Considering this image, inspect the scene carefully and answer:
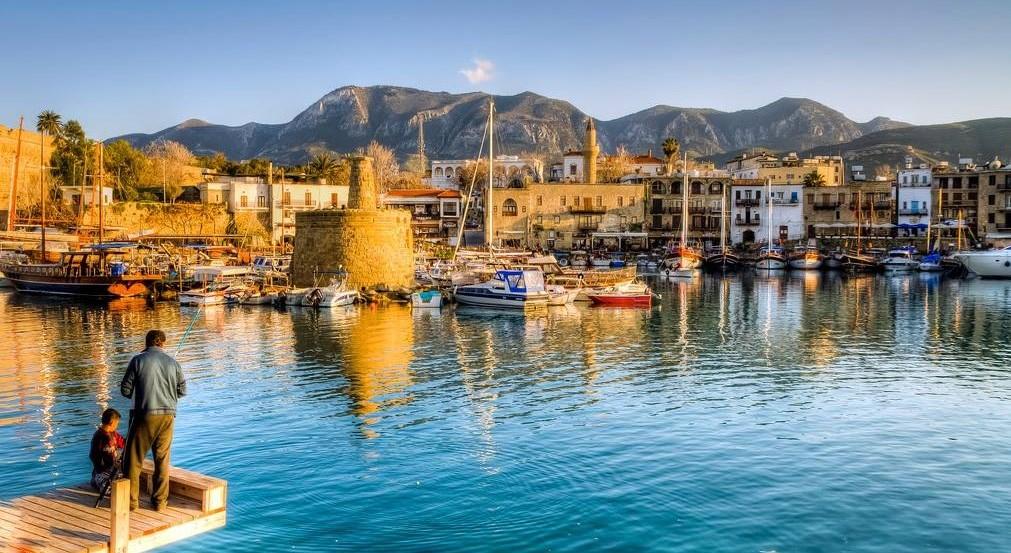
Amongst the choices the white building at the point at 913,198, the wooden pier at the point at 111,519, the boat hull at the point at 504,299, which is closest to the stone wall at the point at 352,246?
the boat hull at the point at 504,299

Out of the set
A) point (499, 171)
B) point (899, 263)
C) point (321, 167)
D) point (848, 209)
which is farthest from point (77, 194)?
point (848, 209)

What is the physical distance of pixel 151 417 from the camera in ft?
30.1

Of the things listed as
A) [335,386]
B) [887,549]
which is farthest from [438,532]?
[335,386]

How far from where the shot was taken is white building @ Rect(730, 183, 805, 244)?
3595 inches

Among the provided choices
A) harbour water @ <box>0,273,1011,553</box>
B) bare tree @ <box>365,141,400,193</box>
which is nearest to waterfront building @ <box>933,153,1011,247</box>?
harbour water @ <box>0,273,1011,553</box>

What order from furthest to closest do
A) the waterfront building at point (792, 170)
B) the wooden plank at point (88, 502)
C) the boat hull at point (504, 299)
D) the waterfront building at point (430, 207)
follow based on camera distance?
the waterfront building at point (792, 170) < the waterfront building at point (430, 207) < the boat hull at point (504, 299) < the wooden plank at point (88, 502)

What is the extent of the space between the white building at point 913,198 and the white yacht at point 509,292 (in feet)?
201

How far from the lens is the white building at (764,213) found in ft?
300

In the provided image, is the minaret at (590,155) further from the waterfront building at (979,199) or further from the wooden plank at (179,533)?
the wooden plank at (179,533)

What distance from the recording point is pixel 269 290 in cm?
4384

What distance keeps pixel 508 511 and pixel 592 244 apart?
266 feet

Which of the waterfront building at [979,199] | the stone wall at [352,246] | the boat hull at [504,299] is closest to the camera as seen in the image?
A: the boat hull at [504,299]

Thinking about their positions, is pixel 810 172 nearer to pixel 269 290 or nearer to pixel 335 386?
pixel 269 290

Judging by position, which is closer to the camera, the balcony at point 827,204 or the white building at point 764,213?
the balcony at point 827,204
